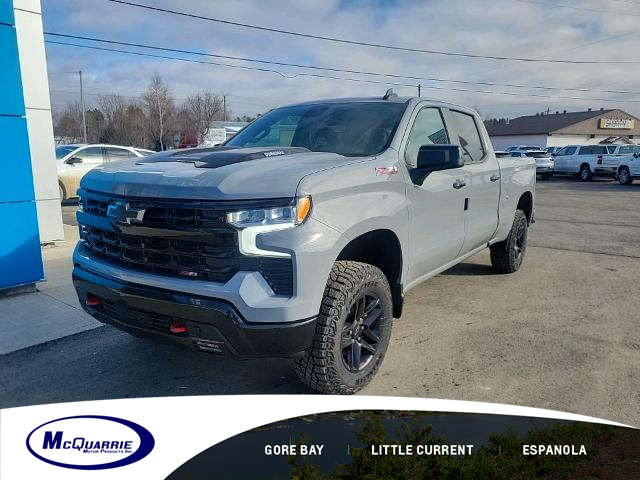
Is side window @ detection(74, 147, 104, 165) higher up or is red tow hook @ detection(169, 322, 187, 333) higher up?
side window @ detection(74, 147, 104, 165)

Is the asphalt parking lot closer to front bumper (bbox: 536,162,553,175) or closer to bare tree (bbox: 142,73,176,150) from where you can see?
front bumper (bbox: 536,162,553,175)

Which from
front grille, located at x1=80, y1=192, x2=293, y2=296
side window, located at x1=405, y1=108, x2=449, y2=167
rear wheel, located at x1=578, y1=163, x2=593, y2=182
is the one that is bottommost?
rear wheel, located at x1=578, y1=163, x2=593, y2=182

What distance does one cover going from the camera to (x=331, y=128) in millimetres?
4129

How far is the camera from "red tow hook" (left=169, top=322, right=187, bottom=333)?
2777mm

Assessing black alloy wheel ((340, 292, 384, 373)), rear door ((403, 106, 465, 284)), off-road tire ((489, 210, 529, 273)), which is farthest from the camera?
off-road tire ((489, 210, 529, 273))

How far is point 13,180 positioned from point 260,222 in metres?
4.19

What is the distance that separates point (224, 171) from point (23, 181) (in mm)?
3887

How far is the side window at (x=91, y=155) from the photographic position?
43.7 feet

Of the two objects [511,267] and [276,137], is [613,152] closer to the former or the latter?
[511,267]

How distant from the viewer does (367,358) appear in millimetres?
3363

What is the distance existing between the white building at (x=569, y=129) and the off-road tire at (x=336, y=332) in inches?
2194

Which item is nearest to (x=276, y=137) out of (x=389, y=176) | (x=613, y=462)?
(x=389, y=176)

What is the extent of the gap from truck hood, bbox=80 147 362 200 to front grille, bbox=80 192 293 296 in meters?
0.07

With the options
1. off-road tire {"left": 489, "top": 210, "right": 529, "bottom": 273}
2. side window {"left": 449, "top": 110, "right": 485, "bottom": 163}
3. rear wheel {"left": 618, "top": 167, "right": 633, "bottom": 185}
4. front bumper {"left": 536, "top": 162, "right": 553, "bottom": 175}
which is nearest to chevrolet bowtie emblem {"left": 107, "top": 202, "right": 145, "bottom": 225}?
side window {"left": 449, "top": 110, "right": 485, "bottom": 163}
